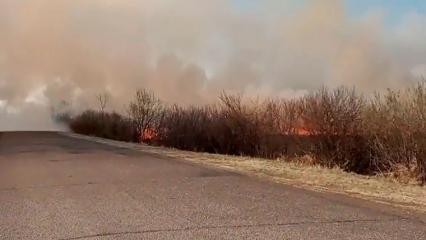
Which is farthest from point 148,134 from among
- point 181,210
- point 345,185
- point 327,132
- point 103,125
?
point 181,210

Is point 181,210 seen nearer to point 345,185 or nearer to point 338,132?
point 345,185

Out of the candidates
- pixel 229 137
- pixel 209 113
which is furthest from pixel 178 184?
pixel 209 113

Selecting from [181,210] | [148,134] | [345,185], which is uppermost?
[148,134]

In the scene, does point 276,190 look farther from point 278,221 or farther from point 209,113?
point 209,113

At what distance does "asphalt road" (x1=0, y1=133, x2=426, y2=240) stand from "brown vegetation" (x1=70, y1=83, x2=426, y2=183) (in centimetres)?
733

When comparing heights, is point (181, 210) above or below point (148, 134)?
below

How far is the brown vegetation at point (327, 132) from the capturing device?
18938mm

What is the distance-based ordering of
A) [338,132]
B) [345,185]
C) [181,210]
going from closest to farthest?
[181,210] → [345,185] → [338,132]

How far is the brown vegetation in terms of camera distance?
18938 mm

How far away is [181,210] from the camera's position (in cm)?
952

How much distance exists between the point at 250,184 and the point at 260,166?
5.12 meters

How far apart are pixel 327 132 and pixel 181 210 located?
15.0 meters

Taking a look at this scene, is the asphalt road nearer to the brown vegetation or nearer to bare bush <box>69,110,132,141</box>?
the brown vegetation

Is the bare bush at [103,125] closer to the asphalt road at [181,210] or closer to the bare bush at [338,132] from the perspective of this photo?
the bare bush at [338,132]
